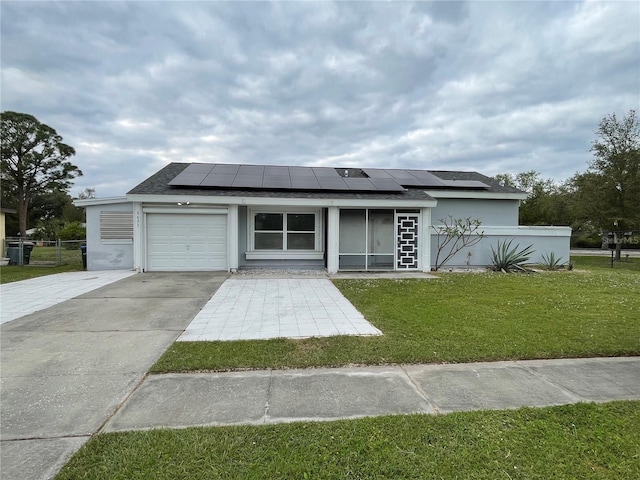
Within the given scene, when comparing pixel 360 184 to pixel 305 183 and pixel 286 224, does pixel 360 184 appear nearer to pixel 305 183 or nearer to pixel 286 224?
pixel 305 183

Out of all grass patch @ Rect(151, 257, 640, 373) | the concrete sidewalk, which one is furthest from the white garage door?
the concrete sidewalk

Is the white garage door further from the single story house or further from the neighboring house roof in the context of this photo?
the neighboring house roof

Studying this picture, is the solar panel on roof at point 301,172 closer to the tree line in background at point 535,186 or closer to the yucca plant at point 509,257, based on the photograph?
the yucca plant at point 509,257

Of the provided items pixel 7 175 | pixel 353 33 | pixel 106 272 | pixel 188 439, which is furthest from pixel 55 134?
pixel 188 439

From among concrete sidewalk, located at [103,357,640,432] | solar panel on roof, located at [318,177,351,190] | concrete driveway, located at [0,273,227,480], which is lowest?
concrete driveway, located at [0,273,227,480]

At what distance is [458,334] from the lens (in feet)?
15.6

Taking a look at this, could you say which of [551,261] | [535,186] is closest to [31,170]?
[551,261]

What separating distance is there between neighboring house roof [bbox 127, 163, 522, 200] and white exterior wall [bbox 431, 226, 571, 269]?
7.44ft

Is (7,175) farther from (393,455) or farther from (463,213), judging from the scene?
(393,455)

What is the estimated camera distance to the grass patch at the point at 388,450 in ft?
6.66

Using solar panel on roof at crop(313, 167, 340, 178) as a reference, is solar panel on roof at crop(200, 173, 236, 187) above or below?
below

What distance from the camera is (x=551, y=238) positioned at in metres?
13.3

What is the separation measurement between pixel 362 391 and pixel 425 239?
384 inches

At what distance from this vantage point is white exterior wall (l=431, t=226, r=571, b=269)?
1304cm
